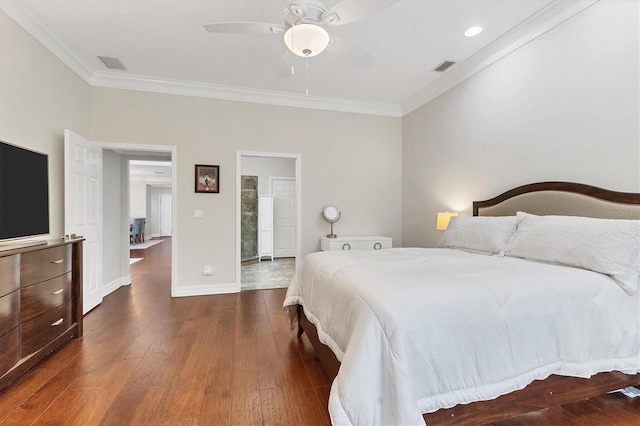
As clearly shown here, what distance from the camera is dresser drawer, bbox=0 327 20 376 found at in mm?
1814

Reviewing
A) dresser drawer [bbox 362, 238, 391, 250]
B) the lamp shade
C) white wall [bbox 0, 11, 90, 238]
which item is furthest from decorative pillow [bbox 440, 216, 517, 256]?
white wall [bbox 0, 11, 90, 238]

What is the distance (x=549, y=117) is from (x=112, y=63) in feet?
15.0

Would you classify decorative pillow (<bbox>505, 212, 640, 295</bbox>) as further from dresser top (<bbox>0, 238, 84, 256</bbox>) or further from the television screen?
the television screen

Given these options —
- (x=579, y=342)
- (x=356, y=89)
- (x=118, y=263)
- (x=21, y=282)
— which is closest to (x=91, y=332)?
(x=21, y=282)

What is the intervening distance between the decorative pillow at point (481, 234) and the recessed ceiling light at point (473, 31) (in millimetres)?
1762

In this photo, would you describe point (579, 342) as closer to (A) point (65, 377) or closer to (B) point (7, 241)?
(A) point (65, 377)

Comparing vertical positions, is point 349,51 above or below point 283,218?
above

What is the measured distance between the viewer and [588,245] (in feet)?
5.80

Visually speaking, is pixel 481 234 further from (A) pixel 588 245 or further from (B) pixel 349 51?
(B) pixel 349 51

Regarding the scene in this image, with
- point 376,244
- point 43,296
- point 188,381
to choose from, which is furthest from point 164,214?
point 188,381

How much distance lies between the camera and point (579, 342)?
1473 mm

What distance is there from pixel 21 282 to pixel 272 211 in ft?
16.8

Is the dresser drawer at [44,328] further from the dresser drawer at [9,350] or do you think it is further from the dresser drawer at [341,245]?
the dresser drawer at [341,245]

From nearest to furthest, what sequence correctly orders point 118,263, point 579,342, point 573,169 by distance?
point 579,342
point 573,169
point 118,263
